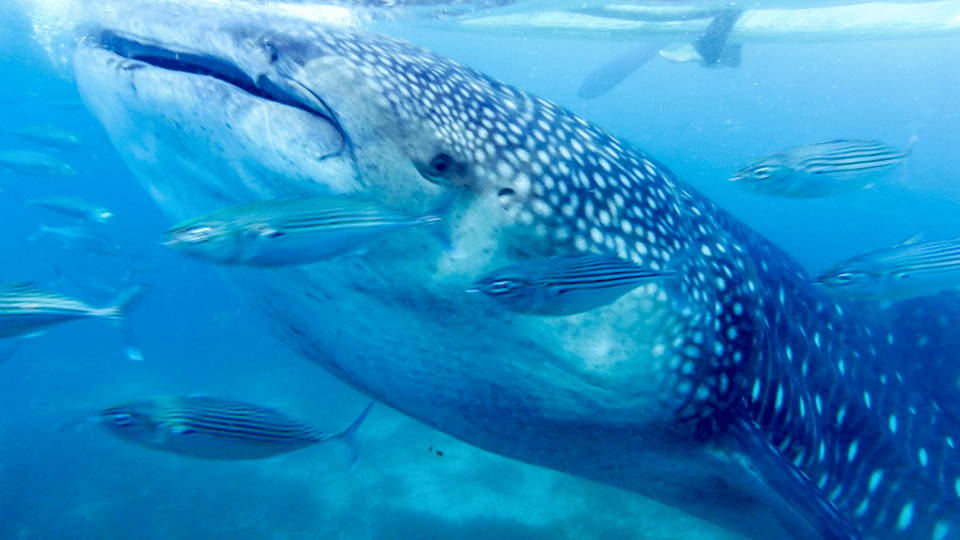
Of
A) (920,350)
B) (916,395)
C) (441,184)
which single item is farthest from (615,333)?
(920,350)

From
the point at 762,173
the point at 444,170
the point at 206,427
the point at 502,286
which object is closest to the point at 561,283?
the point at 502,286

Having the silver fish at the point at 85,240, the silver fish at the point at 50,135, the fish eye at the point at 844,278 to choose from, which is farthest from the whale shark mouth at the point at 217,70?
the silver fish at the point at 50,135

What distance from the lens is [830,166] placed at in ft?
12.2

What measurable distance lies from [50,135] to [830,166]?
1206 centimetres

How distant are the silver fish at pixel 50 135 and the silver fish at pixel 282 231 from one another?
10.4m

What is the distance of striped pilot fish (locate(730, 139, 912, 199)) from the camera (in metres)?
3.68

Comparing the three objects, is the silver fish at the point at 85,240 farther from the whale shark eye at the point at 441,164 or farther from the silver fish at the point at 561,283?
the silver fish at the point at 561,283

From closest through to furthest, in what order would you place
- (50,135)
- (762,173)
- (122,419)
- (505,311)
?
1. (505,311)
2. (122,419)
3. (762,173)
4. (50,135)

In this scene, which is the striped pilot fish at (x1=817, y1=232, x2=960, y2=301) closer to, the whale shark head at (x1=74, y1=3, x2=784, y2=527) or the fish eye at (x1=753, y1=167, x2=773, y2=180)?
→ the whale shark head at (x1=74, y1=3, x2=784, y2=527)

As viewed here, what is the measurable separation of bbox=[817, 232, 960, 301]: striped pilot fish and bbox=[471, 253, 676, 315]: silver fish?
1797 mm

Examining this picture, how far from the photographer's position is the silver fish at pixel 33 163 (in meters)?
8.05

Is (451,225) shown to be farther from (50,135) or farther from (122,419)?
(50,135)

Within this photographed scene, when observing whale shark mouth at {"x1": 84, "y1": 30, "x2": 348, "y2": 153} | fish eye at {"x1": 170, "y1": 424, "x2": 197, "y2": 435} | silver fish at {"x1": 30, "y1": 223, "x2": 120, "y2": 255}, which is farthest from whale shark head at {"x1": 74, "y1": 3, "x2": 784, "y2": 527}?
silver fish at {"x1": 30, "y1": 223, "x2": 120, "y2": 255}

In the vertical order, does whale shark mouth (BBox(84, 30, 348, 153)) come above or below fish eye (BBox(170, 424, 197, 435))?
above
